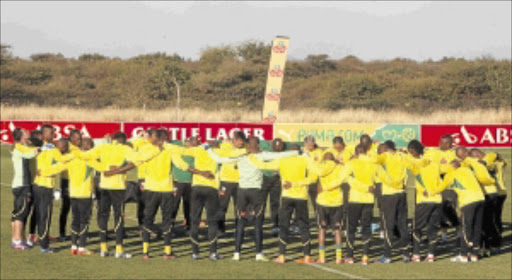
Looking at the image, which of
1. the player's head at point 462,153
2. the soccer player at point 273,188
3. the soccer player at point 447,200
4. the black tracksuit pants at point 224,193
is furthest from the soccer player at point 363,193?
the black tracksuit pants at point 224,193

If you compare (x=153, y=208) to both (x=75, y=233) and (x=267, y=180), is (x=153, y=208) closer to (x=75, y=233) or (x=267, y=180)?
(x=75, y=233)

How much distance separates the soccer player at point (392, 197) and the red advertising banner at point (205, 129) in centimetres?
1761

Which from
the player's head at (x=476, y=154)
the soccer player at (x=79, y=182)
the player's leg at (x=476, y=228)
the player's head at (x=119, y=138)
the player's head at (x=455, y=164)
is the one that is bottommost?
the player's leg at (x=476, y=228)

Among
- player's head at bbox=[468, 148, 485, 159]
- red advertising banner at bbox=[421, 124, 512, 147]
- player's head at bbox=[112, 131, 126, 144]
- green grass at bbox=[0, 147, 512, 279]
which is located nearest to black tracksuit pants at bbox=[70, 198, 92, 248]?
green grass at bbox=[0, 147, 512, 279]

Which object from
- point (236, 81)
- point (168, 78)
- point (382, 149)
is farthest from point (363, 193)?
point (236, 81)

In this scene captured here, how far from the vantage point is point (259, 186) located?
1675 cm

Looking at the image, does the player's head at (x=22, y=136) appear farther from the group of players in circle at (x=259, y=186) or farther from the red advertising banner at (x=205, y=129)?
the red advertising banner at (x=205, y=129)

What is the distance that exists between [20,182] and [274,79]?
24.2m

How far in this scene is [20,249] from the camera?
18.0 m

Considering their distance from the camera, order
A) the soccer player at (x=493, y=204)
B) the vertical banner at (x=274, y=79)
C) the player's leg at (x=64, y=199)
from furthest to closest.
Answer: the vertical banner at (x=274, y=79) → the player's leg at (x=64, y=199) → the soccer player at (x=493, y=204)

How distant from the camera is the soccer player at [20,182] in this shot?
17078 millimetres

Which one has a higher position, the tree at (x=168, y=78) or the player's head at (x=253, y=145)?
the tree at (x=168, y=78)

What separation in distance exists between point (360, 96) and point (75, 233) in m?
65.6

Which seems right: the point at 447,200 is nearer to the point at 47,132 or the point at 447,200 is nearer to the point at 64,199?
the point at 64,199
